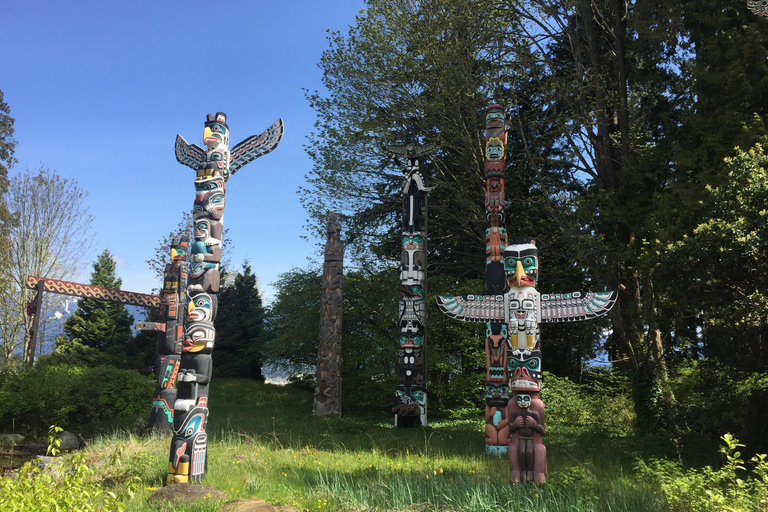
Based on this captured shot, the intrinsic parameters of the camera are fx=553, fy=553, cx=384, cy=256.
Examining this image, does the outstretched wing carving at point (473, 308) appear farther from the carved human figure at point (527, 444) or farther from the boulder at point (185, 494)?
the boulder at point (185, 494)

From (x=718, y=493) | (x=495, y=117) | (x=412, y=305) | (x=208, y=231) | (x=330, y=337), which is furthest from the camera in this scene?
(x=330, y=337)

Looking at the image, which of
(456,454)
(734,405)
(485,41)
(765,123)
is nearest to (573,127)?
(485,41)

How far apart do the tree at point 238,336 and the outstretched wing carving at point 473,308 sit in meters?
19.5

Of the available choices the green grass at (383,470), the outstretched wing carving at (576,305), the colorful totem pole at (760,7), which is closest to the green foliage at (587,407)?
the green grass at (383,470)

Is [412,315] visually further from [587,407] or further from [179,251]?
[179,251]

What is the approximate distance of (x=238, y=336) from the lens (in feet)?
91.8

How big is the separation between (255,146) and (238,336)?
827 inches

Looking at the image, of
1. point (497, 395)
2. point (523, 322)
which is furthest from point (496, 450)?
point (523, 322)

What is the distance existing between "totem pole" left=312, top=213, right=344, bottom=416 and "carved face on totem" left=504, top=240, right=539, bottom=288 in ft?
24.3

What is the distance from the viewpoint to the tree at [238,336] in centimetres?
2733

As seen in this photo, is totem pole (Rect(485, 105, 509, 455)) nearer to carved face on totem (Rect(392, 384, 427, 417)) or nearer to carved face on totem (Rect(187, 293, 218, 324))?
carved face on totem (Rect(392, 384, 427, 417))

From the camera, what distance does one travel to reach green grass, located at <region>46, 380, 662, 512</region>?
225 inches

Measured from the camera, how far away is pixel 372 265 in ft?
66.8

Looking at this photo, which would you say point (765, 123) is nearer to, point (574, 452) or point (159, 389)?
point (574, 452)
